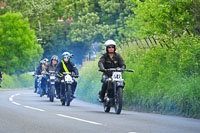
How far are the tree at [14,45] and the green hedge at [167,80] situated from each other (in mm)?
41101

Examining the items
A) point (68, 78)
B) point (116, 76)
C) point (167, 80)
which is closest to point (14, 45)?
point (68, 78)

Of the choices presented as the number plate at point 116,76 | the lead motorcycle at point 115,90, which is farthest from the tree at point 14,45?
the number plate at point 116,76

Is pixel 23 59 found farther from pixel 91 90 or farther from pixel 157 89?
pixel 157 89

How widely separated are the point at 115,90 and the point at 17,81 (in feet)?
164

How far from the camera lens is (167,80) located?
1850 centimetres

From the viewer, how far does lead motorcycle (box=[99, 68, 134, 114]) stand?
15977mm

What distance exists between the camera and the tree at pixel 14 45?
6334 cm

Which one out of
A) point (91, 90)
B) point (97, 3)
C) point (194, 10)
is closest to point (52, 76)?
point (91, 90)

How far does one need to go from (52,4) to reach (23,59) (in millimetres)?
19428

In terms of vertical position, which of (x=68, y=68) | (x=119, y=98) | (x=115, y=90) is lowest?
(x=119, y=98)

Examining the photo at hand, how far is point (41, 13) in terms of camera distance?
8150 centimetres

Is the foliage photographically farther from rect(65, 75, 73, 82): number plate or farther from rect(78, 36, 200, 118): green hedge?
rect(65, 75, 73, 82): number plate

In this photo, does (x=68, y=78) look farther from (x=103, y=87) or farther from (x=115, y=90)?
(x=115, y=90)

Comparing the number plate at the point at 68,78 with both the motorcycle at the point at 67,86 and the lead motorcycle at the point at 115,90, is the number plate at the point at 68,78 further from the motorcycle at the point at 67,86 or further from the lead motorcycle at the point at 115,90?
the lead motorcycle at the point at 115,90
